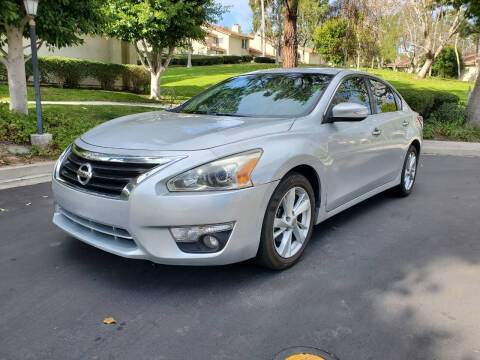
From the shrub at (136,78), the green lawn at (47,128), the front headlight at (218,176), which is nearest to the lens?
the front headlight at (218,176)

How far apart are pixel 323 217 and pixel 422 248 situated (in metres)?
0.99

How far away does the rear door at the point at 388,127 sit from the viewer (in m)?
4.61

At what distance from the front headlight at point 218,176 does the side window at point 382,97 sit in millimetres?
2458

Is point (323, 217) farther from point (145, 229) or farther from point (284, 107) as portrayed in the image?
point (145, 229)

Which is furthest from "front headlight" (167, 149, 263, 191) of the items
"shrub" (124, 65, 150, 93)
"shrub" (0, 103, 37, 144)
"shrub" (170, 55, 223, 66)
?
"shrub" (170, 55, 223, 66)

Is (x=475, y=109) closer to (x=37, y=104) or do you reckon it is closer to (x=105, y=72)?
(x=37, y=104)

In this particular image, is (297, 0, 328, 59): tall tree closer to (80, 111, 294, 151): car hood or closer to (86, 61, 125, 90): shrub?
(86, 61, 125, 90): shrub

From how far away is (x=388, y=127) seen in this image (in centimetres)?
472

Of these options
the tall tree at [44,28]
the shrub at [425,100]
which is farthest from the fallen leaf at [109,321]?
the shrub at [425,100]

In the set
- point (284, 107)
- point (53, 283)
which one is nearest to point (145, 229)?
point (53, 283)

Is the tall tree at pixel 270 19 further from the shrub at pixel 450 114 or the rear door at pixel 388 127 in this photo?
the rear door at pixel 388 127

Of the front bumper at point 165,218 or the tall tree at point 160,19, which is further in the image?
the tall tree at point 160,19

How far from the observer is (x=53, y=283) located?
10.1ft

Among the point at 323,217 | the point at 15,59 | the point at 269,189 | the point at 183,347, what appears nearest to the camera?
the point at 183,347
